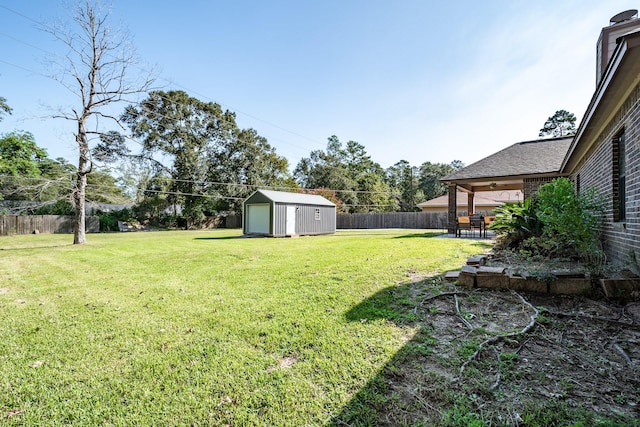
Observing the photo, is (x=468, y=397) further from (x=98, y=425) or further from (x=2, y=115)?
(x=2, y=115)

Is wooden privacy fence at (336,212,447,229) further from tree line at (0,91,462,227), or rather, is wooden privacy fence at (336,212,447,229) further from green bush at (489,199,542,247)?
green bush at (489,199,542,247)

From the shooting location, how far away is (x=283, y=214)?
1622 cm

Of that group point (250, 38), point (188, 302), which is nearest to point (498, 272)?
point (188, 302)

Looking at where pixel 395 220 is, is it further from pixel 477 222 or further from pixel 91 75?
pixel 91 75

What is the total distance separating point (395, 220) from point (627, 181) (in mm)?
23560

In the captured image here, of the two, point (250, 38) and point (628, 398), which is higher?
point (250, 38)

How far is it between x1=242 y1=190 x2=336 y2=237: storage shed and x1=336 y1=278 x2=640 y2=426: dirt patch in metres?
13.1

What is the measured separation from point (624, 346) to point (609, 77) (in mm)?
2774

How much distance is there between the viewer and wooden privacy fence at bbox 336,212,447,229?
24.7 m

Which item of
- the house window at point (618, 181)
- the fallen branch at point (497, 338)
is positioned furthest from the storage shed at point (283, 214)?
the fallen branch at point (497, 338)

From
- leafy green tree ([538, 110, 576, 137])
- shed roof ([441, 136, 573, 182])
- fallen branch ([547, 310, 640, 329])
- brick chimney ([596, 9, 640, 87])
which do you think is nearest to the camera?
fallen branch ([547, 310, 640, 329])

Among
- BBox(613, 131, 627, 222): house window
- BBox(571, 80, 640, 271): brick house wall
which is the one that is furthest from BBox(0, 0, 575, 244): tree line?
BBox(613, 131, 627, 222): house window

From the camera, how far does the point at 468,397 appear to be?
70.0 inches

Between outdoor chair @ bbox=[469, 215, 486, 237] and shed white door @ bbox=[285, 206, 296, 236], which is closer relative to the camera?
outdoor chair @ bbox=[469, 215, 486, 237]
